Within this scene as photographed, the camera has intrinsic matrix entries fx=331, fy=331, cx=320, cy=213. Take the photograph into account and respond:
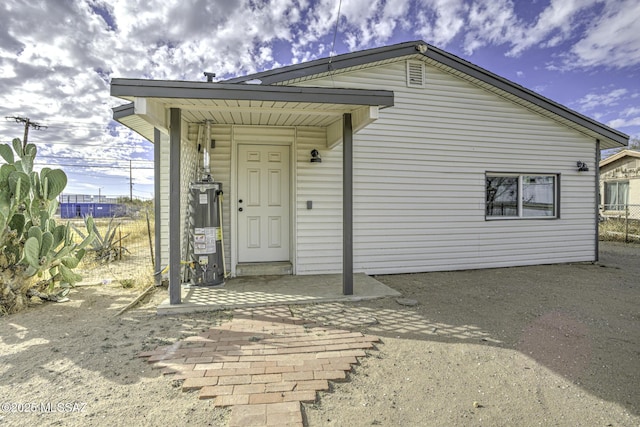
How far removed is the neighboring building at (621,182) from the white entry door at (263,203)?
634 inches

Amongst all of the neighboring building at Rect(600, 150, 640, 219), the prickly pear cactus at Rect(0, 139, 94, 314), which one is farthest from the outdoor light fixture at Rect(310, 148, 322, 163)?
the neighboring building at Rect(600, 150, 640, 219)

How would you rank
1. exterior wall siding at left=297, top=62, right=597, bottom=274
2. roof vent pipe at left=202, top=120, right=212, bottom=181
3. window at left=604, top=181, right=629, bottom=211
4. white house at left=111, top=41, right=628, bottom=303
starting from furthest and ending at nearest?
window at left=604, top=181, right=629, bottom=211
exterior wall siding at left=297, top=62, right=597, bottom=274
white house at left=111, top=41, right=628, bottom=303
roof vent pipe at left=202, top=120, right=212, bottom=181

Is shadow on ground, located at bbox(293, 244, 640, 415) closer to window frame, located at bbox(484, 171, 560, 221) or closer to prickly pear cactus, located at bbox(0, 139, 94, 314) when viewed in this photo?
window frame, located at bbox(484, 171, 560, 221)

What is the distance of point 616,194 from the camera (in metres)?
16.5

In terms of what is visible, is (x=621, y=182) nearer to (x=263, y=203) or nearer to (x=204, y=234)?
(x=263, y=203)

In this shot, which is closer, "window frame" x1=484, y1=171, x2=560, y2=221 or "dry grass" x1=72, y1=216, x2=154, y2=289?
"dry grass" x1=72, y1=216, x2=154, y2=289

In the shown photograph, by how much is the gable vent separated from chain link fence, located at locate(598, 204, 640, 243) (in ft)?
32.1

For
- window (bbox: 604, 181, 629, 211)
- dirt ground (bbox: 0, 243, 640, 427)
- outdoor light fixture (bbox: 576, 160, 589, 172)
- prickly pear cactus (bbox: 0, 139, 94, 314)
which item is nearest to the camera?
dirt ground (bbox: 0, 243, 640, 427)

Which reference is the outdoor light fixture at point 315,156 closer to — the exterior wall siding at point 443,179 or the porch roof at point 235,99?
the exterior wall siding at point 443,179

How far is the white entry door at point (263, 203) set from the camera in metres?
5.50

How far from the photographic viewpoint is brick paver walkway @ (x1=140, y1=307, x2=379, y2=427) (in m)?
2.02

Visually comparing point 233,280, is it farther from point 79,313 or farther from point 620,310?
point 620,310

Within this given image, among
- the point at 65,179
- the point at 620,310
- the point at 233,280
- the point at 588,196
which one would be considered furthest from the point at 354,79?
the point at 588,196

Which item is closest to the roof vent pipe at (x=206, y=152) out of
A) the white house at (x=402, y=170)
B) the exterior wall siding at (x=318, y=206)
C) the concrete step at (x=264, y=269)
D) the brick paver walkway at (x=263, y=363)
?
the white house at (x=402, y=170)
